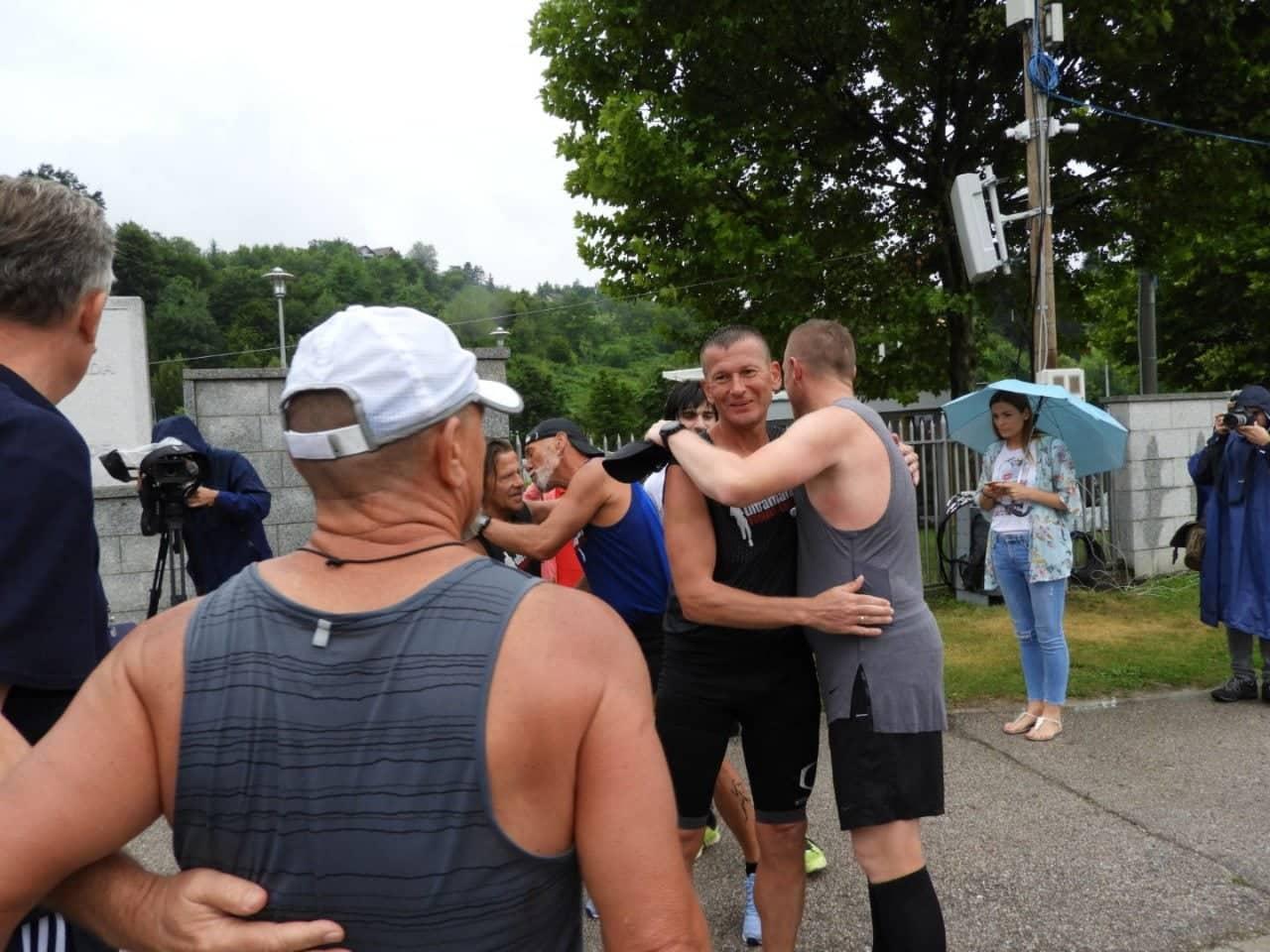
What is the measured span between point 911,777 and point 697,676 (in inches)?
26.8

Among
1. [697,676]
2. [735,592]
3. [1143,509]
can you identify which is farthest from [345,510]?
[1143,509]

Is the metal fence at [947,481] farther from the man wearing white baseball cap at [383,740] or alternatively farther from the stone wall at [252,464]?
the man wearing white baseball cap at [383,740]

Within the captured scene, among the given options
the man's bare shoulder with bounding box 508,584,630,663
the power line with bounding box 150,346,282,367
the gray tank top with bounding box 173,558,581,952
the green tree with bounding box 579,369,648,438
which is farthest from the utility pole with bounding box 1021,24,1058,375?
the power line with bounding box 150,346,282,367

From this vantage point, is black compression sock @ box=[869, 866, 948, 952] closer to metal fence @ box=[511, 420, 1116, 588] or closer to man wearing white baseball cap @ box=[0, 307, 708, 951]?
man wearing white baseball cap @ box=[0, 307, 708, 951]

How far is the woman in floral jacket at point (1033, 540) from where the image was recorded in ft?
17.9

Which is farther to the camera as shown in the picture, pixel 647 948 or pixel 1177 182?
pixel 1177 182

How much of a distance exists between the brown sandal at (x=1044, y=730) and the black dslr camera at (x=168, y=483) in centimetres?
455

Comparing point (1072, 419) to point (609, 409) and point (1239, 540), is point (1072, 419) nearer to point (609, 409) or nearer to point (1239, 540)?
point (1239, 540)

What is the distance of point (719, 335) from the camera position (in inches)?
124

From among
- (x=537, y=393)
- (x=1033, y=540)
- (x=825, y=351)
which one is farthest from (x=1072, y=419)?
(x=537, y=393)

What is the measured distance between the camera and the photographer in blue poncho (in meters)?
5.34

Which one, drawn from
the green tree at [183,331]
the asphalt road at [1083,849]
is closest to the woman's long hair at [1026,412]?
the asphalt road at [1083,849]

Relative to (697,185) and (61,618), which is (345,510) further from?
(697,185)

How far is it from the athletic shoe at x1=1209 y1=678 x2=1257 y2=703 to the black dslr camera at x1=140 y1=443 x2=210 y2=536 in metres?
5.93
